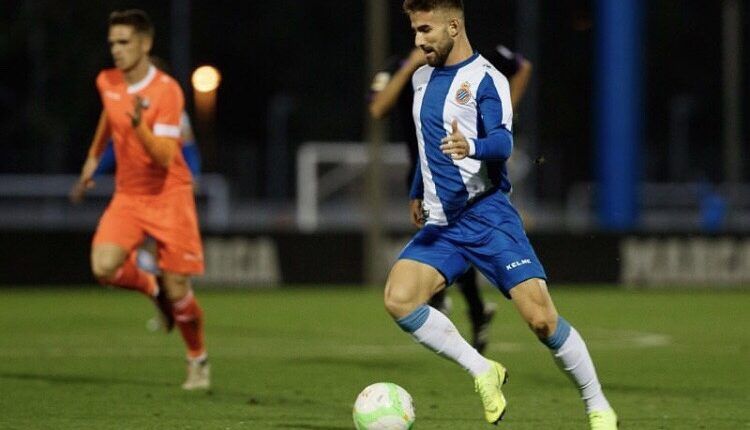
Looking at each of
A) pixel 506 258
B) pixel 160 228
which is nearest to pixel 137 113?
pixel 160 228

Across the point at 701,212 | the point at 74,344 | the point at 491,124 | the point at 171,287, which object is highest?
the point at 491,124

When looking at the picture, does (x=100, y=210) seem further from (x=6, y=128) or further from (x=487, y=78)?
(x=487, y=78)

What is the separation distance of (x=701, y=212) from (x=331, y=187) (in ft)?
37.8

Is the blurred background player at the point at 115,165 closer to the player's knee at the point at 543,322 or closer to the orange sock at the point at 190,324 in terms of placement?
the orange sock at the point at 190,324

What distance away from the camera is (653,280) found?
23.1 meters

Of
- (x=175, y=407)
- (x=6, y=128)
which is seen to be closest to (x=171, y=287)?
(x=175, y=407)

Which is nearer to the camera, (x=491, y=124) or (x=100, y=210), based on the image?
(x=491, y=124)

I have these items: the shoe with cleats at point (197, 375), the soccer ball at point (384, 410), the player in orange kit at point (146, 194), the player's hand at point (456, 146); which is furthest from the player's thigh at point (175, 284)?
the player's hand at point (456, 146)

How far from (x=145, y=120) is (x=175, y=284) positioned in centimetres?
106

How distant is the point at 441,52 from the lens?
744 centimetres

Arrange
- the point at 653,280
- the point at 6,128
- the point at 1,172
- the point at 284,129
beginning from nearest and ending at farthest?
1. the point at 653,280
2. the point at 1,172
3. the point at 6,128
4. the point at 284,129

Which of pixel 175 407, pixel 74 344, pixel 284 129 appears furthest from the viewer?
pixel 284 129

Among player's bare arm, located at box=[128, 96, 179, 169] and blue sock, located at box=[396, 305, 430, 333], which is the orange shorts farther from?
blue sock, located at box=[396, 305, 430, 333]

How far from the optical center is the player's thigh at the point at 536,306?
726 centimetres
